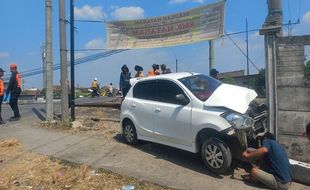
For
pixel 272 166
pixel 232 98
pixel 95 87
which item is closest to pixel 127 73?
pixel 232 98

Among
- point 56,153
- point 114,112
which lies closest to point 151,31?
point 114,112

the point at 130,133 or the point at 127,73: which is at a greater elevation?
the point at 127,73

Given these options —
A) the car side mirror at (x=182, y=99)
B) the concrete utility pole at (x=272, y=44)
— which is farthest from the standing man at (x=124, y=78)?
the concrete utility pole at (x=272, y=44)

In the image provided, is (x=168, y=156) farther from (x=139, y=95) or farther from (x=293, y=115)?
(x=293, y=115)

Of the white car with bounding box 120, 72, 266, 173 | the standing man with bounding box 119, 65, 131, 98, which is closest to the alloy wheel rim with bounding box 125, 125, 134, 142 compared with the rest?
the white car with bounding box 120, 72, 266, 173

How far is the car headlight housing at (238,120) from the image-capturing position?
26.8 ft

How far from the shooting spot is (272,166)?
8.12m

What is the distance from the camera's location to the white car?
8312 mm

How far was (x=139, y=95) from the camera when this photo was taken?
10617mm

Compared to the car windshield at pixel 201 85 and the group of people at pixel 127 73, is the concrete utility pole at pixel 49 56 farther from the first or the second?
the car windshield at pixel 201 85

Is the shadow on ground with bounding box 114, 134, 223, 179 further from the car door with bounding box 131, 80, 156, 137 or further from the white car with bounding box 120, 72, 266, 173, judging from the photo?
the car door with bounding box 131, 80, 156, 137

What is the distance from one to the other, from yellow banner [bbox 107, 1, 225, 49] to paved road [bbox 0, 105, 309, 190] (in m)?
3.74

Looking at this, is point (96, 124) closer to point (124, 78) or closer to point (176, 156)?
point (124, 78)

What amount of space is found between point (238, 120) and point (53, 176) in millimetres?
3837
